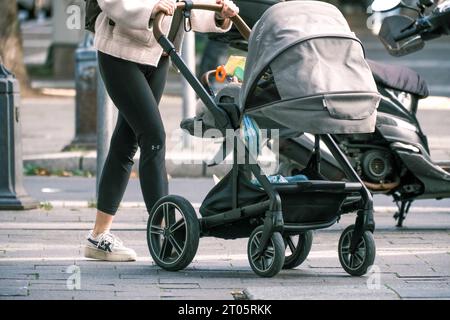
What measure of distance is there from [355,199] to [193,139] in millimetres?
6015

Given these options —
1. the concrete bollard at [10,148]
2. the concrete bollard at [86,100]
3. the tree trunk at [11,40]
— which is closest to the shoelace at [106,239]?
the concrete bollard at [10,148]

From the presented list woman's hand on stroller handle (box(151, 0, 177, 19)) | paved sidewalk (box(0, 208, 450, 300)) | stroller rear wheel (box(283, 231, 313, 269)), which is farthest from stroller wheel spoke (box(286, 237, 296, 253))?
woman's hand on stroller handle (box(151, 0, 177, 19))

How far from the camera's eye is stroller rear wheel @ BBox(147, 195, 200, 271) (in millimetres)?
6340

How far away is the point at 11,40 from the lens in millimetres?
19969

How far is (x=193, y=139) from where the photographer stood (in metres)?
12.3

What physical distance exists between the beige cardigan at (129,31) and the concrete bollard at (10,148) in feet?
8.45

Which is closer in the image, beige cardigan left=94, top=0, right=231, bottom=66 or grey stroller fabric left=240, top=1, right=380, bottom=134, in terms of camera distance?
grey stroller fabric left=240, top=1, right=380, bottom=134

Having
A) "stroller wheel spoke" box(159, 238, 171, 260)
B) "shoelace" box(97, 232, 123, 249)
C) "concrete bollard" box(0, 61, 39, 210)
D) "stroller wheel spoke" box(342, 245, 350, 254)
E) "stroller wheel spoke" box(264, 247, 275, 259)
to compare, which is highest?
"stroller wheel spoke" box(264, 247, 275, 259)

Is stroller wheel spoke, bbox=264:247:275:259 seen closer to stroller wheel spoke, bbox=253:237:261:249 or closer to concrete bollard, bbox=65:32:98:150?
stroller wheel spoke, bbox=253:237:261:249

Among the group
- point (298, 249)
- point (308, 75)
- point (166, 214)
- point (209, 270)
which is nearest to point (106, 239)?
point (166, 214)

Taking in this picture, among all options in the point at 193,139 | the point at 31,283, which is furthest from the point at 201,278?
the point at 193,139

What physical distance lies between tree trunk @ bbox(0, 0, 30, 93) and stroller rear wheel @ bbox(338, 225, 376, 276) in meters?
14.0

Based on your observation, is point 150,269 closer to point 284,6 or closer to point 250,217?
point 250,217

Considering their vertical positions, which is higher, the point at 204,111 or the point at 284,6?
the point at 284,6
